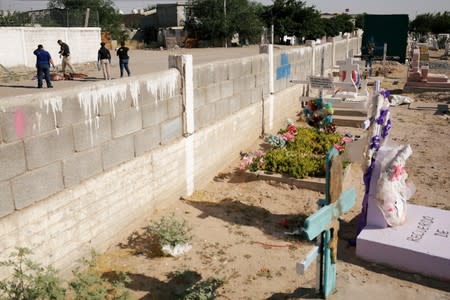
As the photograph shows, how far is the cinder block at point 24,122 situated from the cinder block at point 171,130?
2.18 m

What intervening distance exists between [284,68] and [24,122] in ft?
29.9

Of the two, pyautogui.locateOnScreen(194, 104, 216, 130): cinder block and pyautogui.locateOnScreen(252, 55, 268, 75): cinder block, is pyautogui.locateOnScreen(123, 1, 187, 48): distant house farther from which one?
pyautogui.locateOnScreen(194, 104, 216, 130): cinder block

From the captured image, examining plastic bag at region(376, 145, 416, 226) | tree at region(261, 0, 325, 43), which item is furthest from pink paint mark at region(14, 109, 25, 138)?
tree at region(261, 0, 325, 43)

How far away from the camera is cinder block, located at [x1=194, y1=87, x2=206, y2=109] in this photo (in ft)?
24.6

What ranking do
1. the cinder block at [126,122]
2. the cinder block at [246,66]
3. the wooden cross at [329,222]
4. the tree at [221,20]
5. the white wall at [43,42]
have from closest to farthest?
the wooden cross at [329,222] → the cinder block at [126,122] → the cinder block at [246,66] → the white wall at [43,42] → the tree at [221,20]

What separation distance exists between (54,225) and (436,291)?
402 cm

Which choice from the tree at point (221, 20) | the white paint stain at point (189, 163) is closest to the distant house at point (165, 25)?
the tree at point (221, 20)

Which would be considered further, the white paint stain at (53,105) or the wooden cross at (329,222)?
the white paint stain at (53,105)

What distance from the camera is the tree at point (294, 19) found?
51.8m

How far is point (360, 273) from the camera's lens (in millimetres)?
5125

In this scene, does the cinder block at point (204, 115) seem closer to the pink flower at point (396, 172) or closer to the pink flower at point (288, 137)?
the pink flower at point (288, 137)

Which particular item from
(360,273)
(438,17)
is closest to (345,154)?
(360,273)

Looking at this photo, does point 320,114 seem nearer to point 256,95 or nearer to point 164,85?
point 256,95

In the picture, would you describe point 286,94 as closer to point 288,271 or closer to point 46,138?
point 288,271
